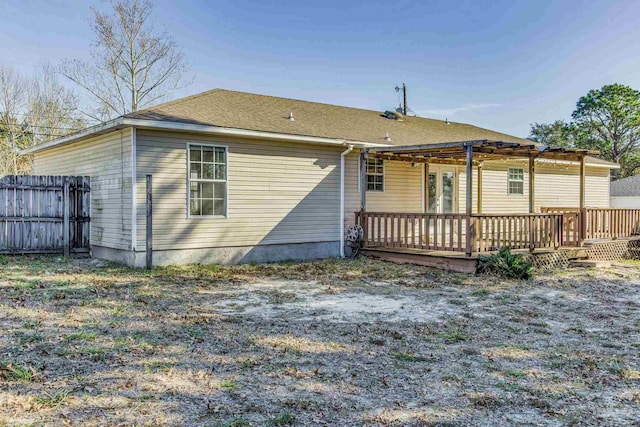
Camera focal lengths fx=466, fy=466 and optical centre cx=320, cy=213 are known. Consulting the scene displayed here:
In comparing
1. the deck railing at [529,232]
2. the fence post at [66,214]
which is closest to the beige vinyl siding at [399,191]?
the deck railing at [529,232]

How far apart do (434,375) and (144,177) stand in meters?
7.10

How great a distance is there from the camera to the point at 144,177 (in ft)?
29.7

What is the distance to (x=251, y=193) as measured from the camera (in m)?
10.4

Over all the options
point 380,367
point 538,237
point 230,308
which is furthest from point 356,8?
point 380,367

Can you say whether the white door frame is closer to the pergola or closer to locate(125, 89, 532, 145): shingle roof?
the pergola

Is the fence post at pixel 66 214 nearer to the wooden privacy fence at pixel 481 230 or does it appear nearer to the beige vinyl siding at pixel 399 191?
the wooden privacy fence at pixel 481 230

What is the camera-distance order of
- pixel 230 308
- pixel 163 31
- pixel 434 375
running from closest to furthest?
pixel 434 375, pixel 230 308, pixel 163 31

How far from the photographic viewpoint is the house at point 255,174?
30.5 ft

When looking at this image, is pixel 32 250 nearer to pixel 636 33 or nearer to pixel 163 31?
pixel 163 31

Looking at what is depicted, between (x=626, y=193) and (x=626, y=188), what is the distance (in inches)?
23.1

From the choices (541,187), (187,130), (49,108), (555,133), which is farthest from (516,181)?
(555,133)

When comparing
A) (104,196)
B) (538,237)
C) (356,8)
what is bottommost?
(538,237)

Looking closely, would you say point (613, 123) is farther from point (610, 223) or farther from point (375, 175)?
point (375, 175)

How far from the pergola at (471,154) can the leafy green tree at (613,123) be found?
27.7m
